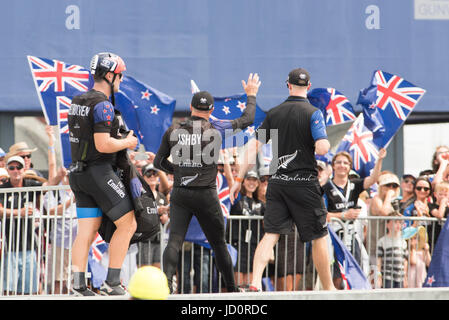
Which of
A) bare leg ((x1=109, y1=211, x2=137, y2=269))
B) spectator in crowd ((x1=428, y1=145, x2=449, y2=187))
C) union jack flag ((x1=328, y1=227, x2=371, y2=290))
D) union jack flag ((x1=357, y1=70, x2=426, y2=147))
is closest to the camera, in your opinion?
bare leg ((x1=109, y1=211, x2=137, y2=269))

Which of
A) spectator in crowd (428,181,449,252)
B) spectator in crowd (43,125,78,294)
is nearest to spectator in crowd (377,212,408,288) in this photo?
spectator in crowd (428,181,449,252)

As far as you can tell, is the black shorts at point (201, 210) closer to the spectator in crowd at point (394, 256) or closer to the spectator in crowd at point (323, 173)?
the spectator in crowd at point (323, 173)

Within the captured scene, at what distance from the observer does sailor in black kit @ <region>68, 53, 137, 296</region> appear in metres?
7.02

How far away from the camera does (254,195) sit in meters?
10.6

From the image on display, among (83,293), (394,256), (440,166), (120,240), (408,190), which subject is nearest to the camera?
(83,293)

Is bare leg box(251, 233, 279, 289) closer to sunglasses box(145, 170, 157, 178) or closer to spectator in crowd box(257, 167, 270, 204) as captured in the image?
spectator in crowd box(257, 167, 270, 204)

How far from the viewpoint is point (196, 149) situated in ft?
26.9

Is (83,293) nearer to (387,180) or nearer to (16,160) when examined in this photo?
(16,160)

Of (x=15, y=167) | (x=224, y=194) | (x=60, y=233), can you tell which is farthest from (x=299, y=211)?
(x=15, y=167)

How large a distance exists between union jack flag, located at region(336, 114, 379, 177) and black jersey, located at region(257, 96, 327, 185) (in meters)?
3.53

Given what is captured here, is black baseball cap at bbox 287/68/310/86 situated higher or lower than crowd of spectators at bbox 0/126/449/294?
higher

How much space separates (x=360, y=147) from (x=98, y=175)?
5.24 m
